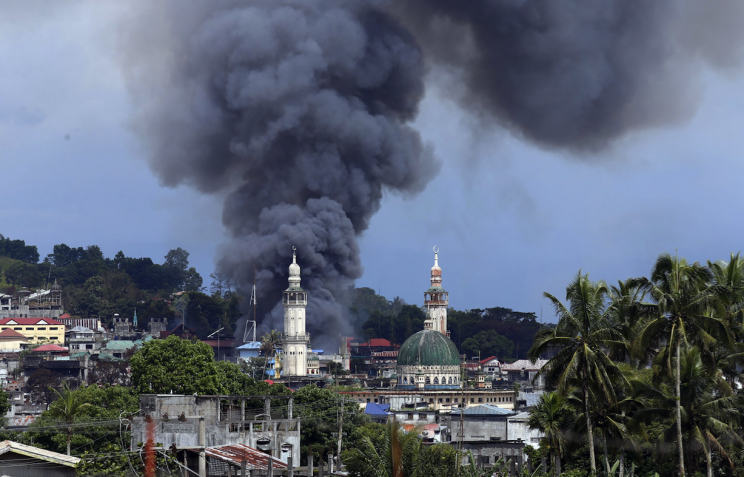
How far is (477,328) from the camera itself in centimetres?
18725

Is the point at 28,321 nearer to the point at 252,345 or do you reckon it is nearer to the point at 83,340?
the point at 83,340

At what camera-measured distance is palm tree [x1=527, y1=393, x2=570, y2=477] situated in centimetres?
3569

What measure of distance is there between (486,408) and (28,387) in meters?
64.3

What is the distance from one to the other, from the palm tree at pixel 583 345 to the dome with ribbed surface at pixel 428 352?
3601 inches

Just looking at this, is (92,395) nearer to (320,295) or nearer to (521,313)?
(320,295)

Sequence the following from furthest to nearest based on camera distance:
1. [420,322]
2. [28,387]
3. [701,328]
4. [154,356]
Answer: [420,322] < [28,387] < [154,356] < [701,328]

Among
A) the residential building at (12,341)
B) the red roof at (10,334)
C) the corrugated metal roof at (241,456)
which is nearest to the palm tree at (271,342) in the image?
the residential building at (12,341)

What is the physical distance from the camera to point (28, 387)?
113 m

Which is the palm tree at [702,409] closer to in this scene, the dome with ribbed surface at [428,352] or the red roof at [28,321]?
the dome with ribbed surface at [428,352]

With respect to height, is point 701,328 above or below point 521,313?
below

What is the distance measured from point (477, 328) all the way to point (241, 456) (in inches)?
6218

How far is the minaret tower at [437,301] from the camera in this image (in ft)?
486

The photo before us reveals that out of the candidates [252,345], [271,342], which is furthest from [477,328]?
[271,342]

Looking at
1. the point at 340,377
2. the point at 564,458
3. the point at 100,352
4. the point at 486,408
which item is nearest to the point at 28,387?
the point at 100,352
